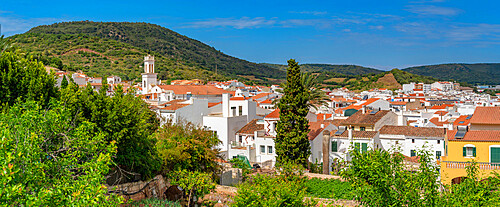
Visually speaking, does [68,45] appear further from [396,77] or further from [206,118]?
[396,77]

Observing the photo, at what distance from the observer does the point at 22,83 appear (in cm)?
1425

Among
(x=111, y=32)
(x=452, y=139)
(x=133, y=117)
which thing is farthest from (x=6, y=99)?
(x=111, y=32)

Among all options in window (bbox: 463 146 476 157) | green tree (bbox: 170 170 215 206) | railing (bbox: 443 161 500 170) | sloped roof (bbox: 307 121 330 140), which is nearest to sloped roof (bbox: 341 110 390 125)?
sloped roof (bbox: 307 121 330 140)

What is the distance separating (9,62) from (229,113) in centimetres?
2290

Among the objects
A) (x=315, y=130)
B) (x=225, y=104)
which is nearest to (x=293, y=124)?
(x=315, y=130)

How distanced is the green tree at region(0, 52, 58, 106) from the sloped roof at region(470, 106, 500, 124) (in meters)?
21.1

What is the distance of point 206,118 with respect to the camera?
35031 mm

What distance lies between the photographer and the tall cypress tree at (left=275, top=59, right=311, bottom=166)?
26.5 metres

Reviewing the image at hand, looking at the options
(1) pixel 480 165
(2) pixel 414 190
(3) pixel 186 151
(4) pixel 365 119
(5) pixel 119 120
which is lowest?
(1) pixel 480 165

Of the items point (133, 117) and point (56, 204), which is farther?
point (133, 117)

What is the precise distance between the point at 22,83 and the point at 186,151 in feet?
29.1

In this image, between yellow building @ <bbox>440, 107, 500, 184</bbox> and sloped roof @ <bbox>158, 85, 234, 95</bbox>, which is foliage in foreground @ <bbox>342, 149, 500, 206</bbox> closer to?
yellow building @ <bbox>440, 107, 500, 184</bbox>

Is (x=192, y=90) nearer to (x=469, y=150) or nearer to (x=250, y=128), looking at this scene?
(x=250, y=128)

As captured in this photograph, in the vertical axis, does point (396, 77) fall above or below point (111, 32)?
below
